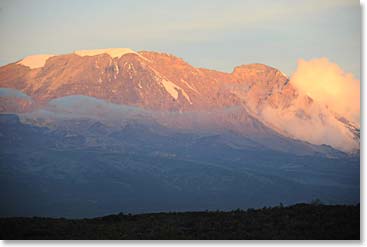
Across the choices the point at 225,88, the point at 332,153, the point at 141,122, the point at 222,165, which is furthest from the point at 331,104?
the point at 222,165

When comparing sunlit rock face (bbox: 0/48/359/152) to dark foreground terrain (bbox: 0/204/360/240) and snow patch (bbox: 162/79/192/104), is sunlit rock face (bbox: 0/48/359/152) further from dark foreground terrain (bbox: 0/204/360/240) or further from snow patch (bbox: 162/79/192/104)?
dark foreground terrain (bbox: 0/204/360/240)

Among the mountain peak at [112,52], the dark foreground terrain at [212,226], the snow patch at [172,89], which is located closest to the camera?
the dark foreground terrain at [212,226]

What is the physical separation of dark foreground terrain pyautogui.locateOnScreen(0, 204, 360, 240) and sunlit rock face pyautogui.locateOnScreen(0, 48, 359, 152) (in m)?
18.9

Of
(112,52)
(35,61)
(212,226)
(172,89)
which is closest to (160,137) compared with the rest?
(172,89)

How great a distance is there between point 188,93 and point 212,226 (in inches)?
1175

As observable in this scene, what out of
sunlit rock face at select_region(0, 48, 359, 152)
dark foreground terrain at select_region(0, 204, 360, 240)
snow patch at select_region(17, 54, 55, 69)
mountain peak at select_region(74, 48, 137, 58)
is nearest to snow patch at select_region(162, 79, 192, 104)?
sunlit rock face at select_region(0, 48, 359, 152)

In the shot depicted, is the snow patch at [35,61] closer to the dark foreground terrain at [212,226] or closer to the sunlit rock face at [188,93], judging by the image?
the sunlit rock face at [188,93]

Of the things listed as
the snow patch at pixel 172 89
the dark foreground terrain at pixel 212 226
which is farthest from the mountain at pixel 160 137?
the dark foreground terrain at pixel 212 226

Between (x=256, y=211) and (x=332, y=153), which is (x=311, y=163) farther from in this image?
(x=256, y=211)

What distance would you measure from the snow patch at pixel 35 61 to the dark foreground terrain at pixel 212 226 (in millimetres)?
16289

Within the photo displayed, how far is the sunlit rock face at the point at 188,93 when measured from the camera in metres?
37.4

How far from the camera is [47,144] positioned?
49.9 m

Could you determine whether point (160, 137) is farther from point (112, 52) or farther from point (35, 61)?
point (35, 61)

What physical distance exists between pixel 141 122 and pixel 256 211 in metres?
27.5
